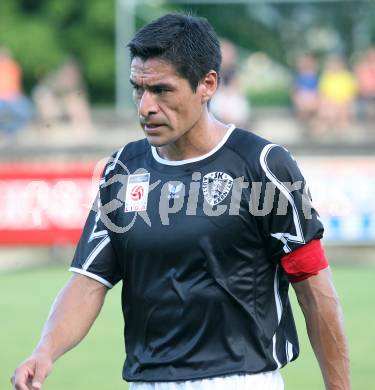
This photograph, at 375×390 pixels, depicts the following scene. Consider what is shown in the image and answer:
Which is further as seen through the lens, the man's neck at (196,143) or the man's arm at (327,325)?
the man's neck at (196,143)

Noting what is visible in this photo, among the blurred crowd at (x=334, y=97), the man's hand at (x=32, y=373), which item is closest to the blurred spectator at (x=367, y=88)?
the blurred crowd at (x=334, y=97)

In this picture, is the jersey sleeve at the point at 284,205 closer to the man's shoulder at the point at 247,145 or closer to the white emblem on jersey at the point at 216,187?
the man's shoulder at the point at 247,145

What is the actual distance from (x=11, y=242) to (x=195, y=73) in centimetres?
1157

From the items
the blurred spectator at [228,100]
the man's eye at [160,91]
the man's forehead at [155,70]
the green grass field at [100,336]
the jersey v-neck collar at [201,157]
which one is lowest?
the green grass field at [100,336]

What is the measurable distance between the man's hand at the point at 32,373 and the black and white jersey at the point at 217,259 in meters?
0.32

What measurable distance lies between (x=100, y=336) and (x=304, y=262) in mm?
6704

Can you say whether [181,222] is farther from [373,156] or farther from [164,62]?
[373,156]

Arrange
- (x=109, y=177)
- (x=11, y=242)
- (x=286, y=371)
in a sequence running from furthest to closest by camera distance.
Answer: (x=11, y=242)
(x=286, y=371)
(x=109, y=177)

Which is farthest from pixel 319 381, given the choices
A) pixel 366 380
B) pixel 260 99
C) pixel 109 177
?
pixel 260 99

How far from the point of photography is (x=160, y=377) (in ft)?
11.9

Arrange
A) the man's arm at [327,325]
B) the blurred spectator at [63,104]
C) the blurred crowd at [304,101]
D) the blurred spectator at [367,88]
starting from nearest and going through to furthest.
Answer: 1. the man's arm at [327,325]
2. the blurred crowd at [304,101]
3. the blurred spectator at [367,88]
4. the blurred spectator at [63,104]

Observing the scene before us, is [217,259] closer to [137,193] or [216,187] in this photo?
[216,187]

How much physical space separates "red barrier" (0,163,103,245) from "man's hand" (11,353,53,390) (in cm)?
1113

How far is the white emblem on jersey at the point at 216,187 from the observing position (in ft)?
11.9
